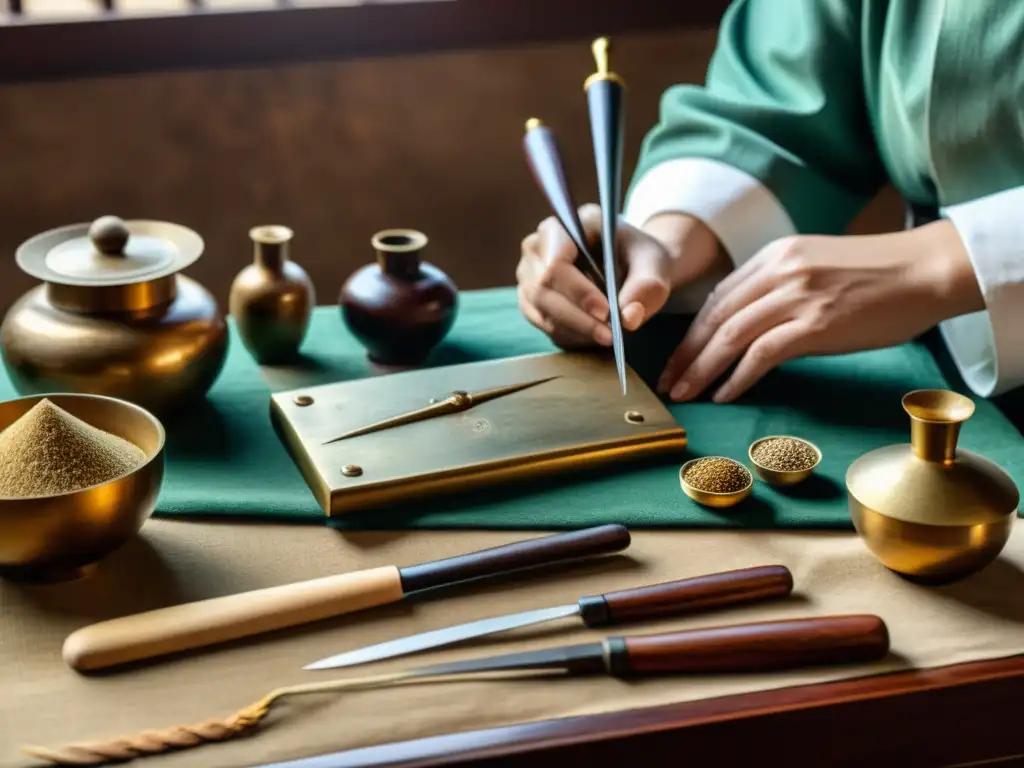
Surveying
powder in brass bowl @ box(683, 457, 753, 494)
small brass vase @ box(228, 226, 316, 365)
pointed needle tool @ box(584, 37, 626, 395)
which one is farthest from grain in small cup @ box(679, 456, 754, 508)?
small brass vase @ box(228, 226, 316, 365)

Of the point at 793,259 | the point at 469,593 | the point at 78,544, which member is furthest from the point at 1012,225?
the point at 78,544

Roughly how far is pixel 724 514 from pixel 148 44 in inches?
53.7

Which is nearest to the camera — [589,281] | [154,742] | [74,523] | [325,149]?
[154,742]

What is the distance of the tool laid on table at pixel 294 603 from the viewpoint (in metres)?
0.78

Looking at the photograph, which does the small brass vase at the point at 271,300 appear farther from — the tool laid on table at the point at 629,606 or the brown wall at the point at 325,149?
the brown wall at the point at 325,149

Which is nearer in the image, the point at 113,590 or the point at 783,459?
the point at 113,590

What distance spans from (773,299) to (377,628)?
524 millimetres

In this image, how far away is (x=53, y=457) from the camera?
839mm

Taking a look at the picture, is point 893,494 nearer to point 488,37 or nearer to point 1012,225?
point 1012,225

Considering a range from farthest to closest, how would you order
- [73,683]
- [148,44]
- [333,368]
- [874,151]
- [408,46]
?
[408,46]
[148,44]
[874,151]
[333,368]
[73,683]

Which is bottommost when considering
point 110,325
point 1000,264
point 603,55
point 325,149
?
point 325,149

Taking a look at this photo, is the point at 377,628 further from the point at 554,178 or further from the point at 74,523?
the point at 554,178

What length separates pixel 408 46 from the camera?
2023mm

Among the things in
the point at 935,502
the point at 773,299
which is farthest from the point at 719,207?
the point at 935,502
